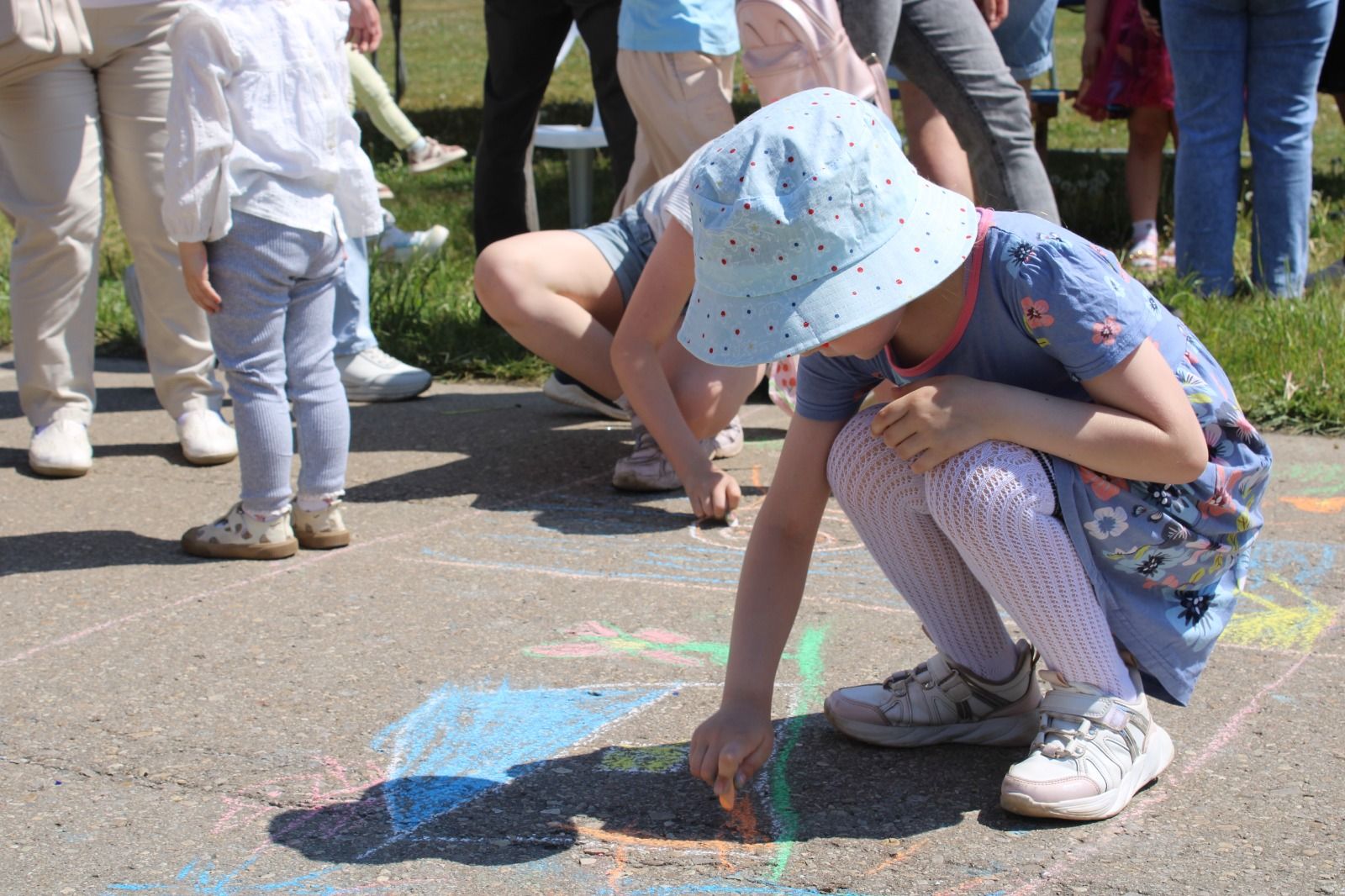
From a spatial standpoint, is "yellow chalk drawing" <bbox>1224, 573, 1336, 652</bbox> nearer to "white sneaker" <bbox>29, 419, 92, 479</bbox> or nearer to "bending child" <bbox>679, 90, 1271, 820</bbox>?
"bending child" <bbox>679, 90, 1271, 820</bbox>

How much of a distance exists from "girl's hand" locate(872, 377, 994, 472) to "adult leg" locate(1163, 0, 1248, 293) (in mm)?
3178

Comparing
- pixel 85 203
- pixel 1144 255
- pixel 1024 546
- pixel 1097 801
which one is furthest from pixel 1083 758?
pixel 1144 255

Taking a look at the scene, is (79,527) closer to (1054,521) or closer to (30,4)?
(30,4)

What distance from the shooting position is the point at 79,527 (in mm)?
3432

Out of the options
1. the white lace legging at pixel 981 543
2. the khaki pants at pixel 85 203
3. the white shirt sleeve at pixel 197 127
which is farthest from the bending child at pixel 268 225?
the white lace legging at pixel 981 543

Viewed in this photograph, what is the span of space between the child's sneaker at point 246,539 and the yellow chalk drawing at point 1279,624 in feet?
5.91

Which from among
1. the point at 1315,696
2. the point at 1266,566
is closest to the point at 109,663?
the point at 1315,696

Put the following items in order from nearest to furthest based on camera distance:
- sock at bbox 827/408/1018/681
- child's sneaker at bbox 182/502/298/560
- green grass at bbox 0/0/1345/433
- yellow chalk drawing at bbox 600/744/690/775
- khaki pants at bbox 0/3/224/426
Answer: sock at bbox 827/408/1018/681 → yellow chalk drawing at bbox 600/744/690/775 → child's sneaker at bbox 182/502/298/560 → khaki pants at bbox 0/3/224/426 → green grass at bbox 0/0/1345/433

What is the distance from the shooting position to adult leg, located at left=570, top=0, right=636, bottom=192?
14.6ft

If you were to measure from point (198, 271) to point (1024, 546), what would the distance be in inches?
69.1

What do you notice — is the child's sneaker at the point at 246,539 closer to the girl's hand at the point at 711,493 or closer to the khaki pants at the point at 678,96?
the girl's hand at the point at 711,493

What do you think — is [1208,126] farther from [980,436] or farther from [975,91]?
[980,436]

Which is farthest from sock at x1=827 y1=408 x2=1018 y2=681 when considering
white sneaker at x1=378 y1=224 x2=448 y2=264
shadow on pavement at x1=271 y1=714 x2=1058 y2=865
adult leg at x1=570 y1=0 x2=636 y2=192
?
white sneaker at x1=378 y1=224 x2=448 y2=264

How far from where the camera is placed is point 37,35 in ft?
11.4
